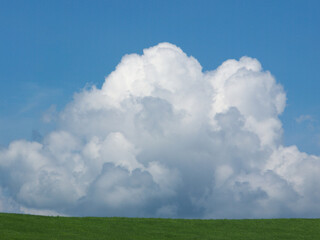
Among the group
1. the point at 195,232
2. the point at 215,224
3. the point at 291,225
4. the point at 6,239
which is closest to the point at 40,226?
the point at 6,239

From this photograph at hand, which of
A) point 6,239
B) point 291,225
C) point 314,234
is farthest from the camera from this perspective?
point 291,225

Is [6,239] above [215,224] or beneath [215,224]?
beneath

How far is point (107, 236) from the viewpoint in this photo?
42.9m

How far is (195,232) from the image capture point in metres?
48.2

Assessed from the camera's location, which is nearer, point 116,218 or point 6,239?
point 6,239

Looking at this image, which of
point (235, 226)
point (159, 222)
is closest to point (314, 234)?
point (235, 226)

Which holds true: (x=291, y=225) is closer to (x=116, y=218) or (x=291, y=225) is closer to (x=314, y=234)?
(x=314, y=234)

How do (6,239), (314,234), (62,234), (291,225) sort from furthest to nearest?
1. (291,225)
2. (314,234)
3. (62,234)
4. (6,239)

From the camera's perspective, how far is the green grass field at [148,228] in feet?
140

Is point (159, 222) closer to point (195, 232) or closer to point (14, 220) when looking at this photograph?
point (195, 232)

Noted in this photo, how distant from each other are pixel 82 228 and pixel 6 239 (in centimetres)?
929

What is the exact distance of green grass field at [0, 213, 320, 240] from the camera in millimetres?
42750

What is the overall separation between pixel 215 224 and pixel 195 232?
5318 millimetres

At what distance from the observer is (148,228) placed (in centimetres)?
4859
